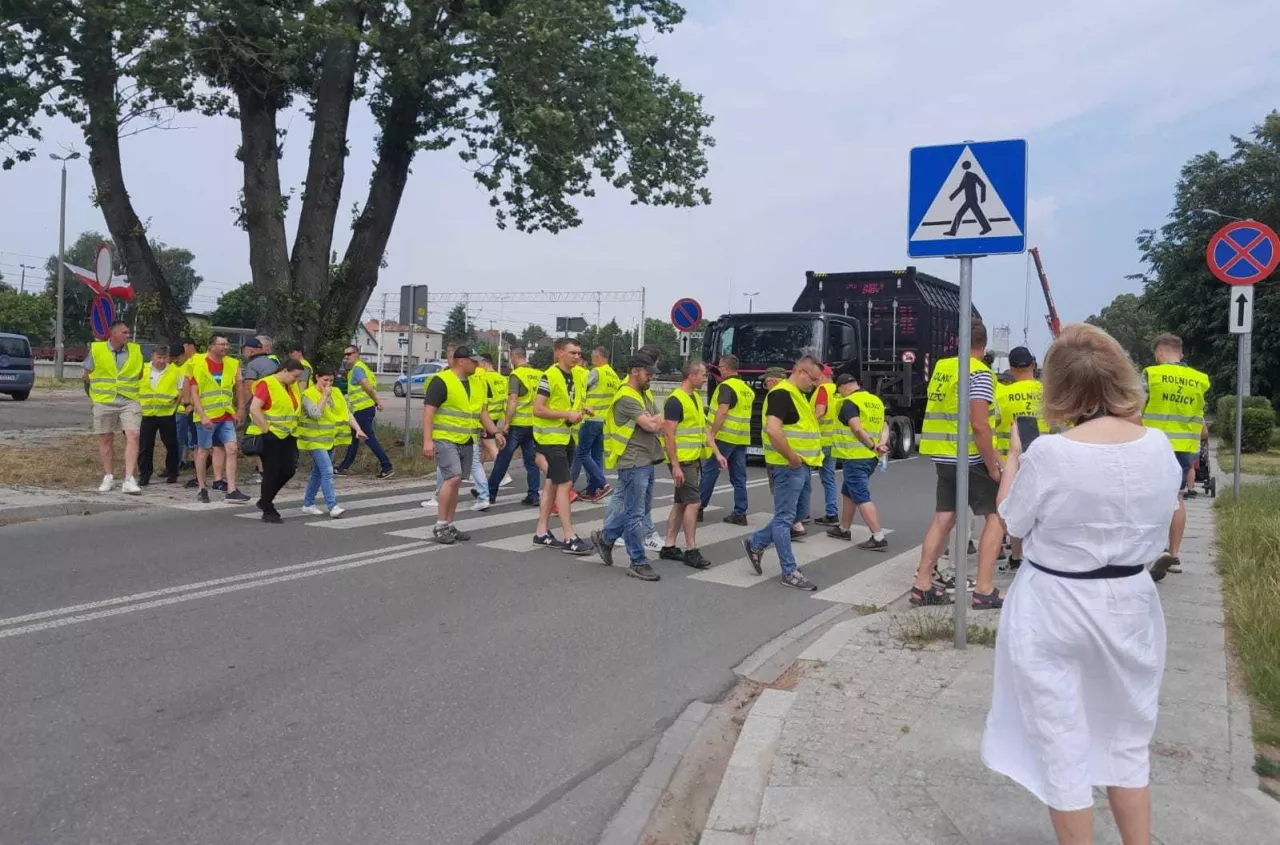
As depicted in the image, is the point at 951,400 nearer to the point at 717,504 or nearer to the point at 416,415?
the point at 717,504

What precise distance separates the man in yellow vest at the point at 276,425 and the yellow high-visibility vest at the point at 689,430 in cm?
387

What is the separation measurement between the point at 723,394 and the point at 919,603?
3221mm

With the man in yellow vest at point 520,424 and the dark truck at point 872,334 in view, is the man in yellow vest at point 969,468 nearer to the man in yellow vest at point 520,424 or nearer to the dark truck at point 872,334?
the man in yellow vest at point 520,424

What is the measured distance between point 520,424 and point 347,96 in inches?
273

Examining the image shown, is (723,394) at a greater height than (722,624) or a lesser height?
greater

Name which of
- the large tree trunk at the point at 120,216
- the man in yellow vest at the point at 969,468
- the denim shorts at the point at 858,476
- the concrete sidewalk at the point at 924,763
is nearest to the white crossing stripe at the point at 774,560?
the denim shorts at the point at 858,476

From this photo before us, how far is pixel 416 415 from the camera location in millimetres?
31906

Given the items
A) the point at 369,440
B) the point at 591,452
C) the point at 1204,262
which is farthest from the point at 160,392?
the point at 1204,262

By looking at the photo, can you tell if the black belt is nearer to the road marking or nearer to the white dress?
the white dress

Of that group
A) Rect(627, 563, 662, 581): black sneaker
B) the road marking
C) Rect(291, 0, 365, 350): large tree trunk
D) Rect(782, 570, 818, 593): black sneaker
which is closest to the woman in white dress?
Rect(782, 570, 818, 593): black sneaker

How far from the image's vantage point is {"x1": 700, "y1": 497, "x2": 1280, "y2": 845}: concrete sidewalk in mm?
3443

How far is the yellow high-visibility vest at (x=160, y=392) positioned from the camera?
1138 cm

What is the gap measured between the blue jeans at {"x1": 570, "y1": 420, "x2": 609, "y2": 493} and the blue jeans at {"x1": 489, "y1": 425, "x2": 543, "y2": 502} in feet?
1.76

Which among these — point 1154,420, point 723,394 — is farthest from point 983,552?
point 723,394
